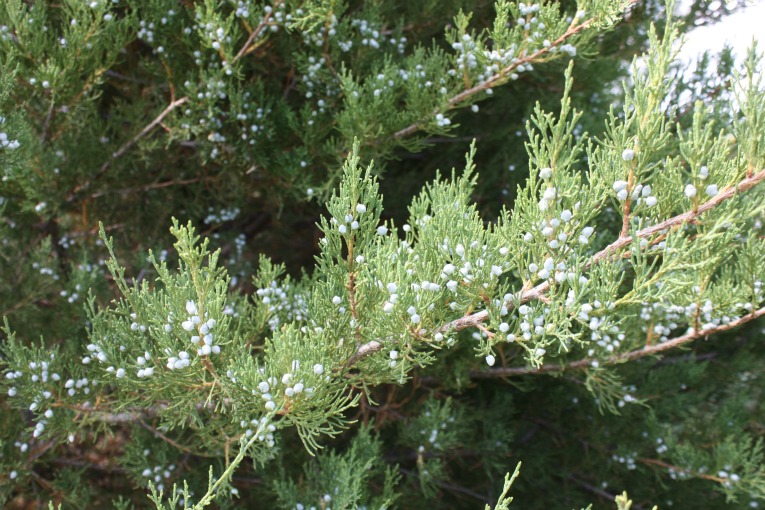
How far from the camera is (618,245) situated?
69.9 inches

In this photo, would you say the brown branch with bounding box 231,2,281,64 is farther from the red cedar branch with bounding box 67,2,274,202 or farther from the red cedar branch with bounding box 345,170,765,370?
the red cedar branch with bounding box 345,170,765,370

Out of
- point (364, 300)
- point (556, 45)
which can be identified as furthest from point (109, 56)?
point (556, 45)

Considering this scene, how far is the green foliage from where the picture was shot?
1771 mm

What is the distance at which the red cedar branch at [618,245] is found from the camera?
64.4 inches

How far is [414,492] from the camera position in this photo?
3871 mm

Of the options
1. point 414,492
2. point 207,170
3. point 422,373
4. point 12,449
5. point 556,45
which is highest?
point 556,45

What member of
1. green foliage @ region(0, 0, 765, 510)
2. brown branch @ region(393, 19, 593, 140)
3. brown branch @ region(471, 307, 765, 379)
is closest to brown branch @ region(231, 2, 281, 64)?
green foliage @ region(0, 0, 765, 510)

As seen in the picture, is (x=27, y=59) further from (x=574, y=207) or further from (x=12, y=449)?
(x=574, y=207)

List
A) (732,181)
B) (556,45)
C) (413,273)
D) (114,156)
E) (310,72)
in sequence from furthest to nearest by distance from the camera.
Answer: (114,156)
(310,72)
(556,45)
(413,273)
(732,181)

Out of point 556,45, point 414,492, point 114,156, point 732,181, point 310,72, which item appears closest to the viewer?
point 732,181

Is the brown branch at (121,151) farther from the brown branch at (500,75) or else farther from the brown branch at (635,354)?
the brown branch at (635,354)

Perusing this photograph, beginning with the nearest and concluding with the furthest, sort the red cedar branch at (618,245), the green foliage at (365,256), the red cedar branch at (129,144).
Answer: the red cedar branch at (618,245), the green foliage at (365,256), the red cedar branch at (129,144)

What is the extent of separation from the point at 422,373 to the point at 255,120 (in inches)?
68.1

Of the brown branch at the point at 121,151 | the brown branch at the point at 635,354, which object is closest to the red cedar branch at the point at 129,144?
the brown branch at the point at 121,151
